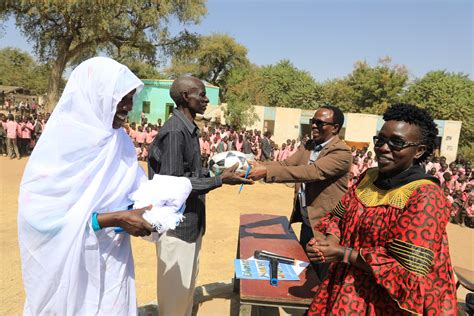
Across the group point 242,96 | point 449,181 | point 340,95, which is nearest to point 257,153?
point 449,181

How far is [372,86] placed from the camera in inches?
1364

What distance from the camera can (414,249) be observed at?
1.64 meters

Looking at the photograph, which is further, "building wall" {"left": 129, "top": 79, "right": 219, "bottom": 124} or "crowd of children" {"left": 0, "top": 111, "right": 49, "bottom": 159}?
"building wall" {"left": 129, "top": 79, "right": 219, "bottom": 124}

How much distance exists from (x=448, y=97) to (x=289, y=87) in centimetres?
Answer: 1767

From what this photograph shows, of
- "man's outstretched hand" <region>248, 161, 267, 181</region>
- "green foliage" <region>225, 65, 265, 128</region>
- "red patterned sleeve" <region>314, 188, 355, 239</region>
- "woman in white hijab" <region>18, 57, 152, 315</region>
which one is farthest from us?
"green foliage" <region>225, 65, 265, 128</region>

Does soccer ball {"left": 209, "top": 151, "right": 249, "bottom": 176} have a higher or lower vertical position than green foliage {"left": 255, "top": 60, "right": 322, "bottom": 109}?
lower

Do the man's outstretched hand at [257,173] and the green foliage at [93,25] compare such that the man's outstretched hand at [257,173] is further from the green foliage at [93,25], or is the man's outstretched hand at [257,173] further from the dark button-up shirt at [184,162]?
the green foliage at [93,25]

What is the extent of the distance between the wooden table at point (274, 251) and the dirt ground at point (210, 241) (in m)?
1.14

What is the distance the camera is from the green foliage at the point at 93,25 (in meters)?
18.7

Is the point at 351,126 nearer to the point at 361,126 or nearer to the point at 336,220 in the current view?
the point at 361,126

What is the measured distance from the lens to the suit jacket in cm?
314

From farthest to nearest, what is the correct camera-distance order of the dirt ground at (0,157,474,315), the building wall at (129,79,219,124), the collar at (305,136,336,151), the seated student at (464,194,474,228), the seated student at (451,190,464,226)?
the building wall at (129,79,219,124), the seated student at (451,190,464,226), the seated student at (464,194,474,228), the dirt ground at (0,157,474,315), the collar at (305,136,336,151)

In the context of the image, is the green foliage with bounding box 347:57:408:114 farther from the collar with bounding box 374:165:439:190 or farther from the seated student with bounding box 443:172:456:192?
the collar with bounding box 374:165:439:190

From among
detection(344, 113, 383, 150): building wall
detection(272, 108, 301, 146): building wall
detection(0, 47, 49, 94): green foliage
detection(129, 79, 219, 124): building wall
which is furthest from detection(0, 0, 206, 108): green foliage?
detection(0, 47, 49, 94): green foliage
